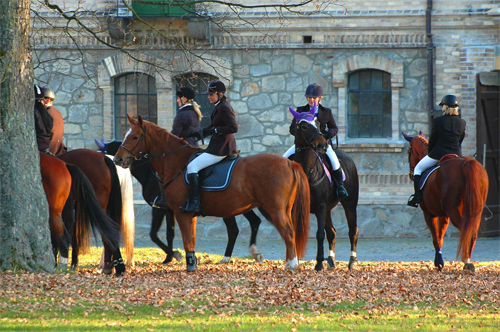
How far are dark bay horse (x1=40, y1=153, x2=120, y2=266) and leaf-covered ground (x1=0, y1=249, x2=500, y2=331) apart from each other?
71 centimetres

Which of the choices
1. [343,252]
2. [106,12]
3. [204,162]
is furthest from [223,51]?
[204,162]

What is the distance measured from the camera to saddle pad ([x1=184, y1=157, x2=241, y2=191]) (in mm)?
9344

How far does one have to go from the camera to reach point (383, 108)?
54.1 feet

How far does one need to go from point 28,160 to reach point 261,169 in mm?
3022

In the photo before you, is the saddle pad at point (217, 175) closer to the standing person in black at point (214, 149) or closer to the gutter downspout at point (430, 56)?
the standing person in black at point (214, 149)

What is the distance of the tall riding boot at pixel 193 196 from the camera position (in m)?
9.30

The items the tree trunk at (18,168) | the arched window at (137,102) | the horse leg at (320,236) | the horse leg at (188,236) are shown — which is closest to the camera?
the tree trunk at (18,168)

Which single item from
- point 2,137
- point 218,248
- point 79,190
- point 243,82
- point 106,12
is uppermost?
point 106,12

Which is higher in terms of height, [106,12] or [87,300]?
[106,12]

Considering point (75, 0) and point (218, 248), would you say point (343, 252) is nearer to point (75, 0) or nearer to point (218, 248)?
point (218, 248)

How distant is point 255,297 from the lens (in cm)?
722

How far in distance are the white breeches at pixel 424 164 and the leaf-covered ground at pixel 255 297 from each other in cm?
199

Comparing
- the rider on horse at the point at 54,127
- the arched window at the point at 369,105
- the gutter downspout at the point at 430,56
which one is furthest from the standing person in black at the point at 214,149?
the gutter downspout at the point at 430,56

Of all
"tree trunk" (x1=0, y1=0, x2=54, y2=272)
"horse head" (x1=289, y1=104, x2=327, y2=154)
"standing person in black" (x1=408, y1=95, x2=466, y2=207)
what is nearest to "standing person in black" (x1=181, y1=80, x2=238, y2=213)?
"horse head" (x1=289, y1=104, x2=327, y2=154)
